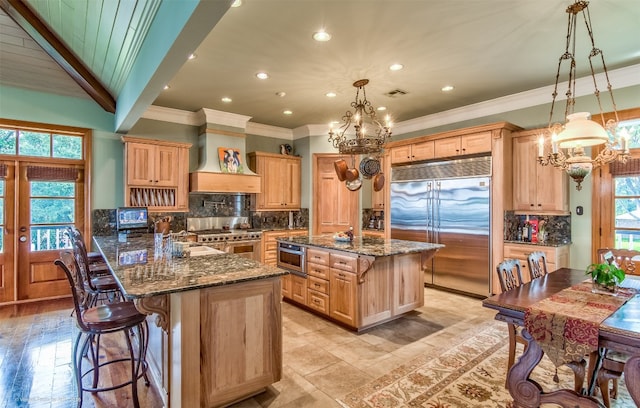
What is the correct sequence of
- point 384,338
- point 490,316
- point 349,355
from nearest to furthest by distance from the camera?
1. point 349,355
2. point 384,338
3. point 490,316

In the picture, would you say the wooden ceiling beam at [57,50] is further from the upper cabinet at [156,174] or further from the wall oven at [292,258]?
the wall oven at [292,258]

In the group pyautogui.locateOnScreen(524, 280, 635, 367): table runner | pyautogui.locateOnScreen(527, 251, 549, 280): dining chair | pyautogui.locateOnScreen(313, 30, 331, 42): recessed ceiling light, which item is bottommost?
pyautogui.locateOnScreen(524, 280, 635, 367): table runner

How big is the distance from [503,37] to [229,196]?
16.3 ft

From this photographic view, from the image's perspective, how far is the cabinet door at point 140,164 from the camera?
4934mm

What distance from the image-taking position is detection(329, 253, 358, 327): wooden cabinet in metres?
3.52

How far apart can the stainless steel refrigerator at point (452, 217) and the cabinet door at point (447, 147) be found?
0.15m

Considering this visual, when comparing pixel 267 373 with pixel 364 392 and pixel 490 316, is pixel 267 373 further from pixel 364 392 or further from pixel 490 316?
pixel 490 316

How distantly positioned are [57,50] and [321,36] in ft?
9.97

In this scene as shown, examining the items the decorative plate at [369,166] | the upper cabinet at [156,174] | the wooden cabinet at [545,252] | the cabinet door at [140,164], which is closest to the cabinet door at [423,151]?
the wooden cabinet at [545,252]

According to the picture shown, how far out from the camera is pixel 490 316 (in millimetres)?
4062

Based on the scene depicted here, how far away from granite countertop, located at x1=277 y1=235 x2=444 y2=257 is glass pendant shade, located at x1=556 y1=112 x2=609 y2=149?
1.72 m

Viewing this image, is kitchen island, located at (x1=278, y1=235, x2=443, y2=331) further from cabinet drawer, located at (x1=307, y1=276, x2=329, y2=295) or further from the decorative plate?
the decorative plate

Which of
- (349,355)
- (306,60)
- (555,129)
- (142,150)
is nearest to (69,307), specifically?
(142,150)

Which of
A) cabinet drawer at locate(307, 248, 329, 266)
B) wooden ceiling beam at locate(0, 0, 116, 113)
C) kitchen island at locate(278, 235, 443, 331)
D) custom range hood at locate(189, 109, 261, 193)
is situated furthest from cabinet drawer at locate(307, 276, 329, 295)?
wooden ceiling beam at locate(0, 0, 116, 113)
